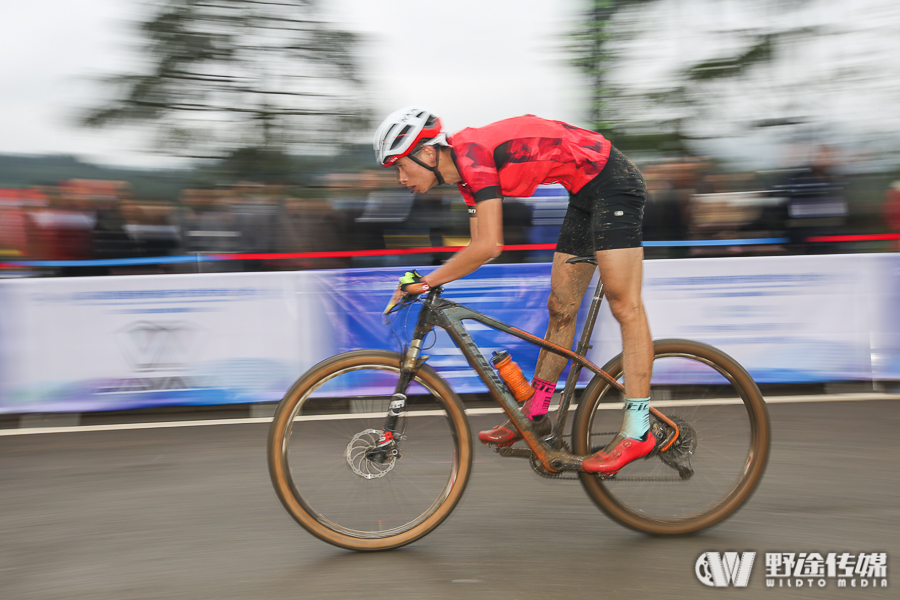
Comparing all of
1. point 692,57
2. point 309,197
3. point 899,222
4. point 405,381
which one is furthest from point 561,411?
point 692,57

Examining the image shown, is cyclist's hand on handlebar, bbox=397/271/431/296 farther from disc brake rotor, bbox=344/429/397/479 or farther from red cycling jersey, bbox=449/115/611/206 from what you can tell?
disc brake rotor, bbox=344/429/397/479

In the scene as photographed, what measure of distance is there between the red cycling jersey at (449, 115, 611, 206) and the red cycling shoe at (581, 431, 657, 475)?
1074 millimetres

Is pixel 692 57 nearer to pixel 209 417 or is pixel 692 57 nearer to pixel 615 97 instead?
pixel 615 97

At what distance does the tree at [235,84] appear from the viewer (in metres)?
8.83

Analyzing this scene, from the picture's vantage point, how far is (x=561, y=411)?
10.7 feet

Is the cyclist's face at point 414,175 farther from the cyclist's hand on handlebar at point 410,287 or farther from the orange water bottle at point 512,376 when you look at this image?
the orange water bottle at point 512,376

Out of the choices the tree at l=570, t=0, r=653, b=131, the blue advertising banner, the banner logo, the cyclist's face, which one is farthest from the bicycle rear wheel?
the tree at l=570, t=0, r=653, b=131

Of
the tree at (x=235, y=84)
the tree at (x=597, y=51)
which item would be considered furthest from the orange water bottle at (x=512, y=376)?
the tree at (x=235, y=84)

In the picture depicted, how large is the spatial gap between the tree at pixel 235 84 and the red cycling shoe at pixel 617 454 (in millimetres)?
6499

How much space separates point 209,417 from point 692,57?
6.89 meters

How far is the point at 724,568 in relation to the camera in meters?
2.98

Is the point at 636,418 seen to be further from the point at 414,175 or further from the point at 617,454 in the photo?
the point at 414,175

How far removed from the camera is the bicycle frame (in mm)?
3154

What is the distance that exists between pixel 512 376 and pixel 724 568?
1.10 meters
